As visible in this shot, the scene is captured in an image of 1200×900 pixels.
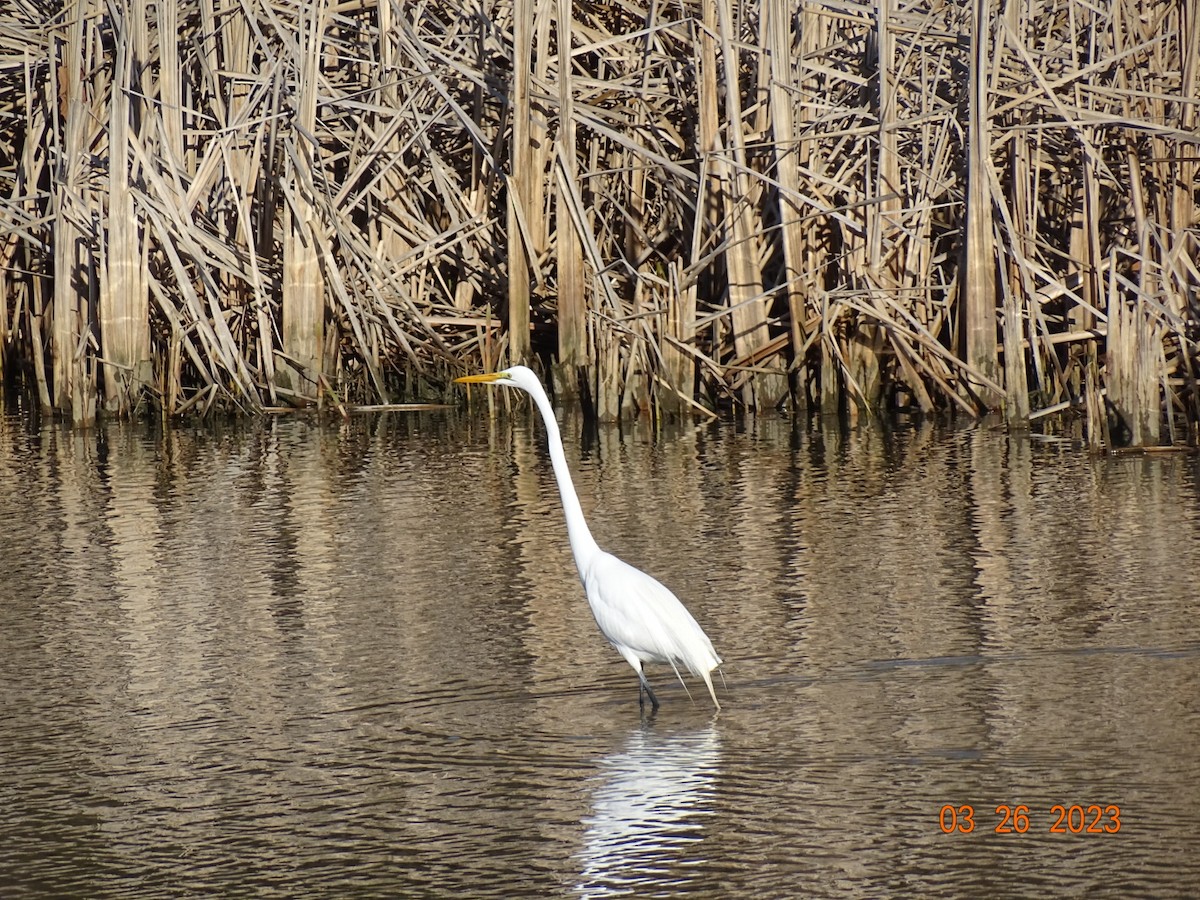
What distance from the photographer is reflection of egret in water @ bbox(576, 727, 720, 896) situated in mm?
4410

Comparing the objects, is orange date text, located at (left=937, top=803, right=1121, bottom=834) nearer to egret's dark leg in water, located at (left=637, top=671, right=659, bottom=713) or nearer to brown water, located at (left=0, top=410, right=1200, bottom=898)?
brown water, located at (left=0, top=410, right=1200, bottom=898)

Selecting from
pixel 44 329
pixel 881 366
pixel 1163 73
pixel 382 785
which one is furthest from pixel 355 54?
pixel 382 785

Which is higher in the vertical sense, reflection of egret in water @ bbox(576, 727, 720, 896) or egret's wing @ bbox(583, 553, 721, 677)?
egret's wing @ bbox(583, 553, 721, 677)

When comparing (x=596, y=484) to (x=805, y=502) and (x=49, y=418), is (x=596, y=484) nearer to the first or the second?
(x=805, y=502)

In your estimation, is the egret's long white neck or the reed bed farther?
the reed bed

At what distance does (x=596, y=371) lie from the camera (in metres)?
12.3

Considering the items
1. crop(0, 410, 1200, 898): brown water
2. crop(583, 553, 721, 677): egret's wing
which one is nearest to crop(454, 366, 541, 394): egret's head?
crop(583, 553, 721, 677): egret's wing

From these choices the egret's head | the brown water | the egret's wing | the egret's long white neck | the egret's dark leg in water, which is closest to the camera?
the brown water

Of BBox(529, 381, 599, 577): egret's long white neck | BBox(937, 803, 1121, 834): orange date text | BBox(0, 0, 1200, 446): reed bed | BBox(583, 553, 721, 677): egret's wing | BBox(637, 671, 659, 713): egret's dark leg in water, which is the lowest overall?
BBox(937, 803, 1121, 834): orange date text

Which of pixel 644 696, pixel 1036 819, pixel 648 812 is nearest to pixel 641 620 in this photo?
pixel 644 696

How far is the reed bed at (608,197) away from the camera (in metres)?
11.9

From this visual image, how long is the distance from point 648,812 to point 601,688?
4.18ft

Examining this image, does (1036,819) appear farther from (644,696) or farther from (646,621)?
(644,696)

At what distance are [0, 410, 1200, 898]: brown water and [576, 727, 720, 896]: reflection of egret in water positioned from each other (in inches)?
0.5
